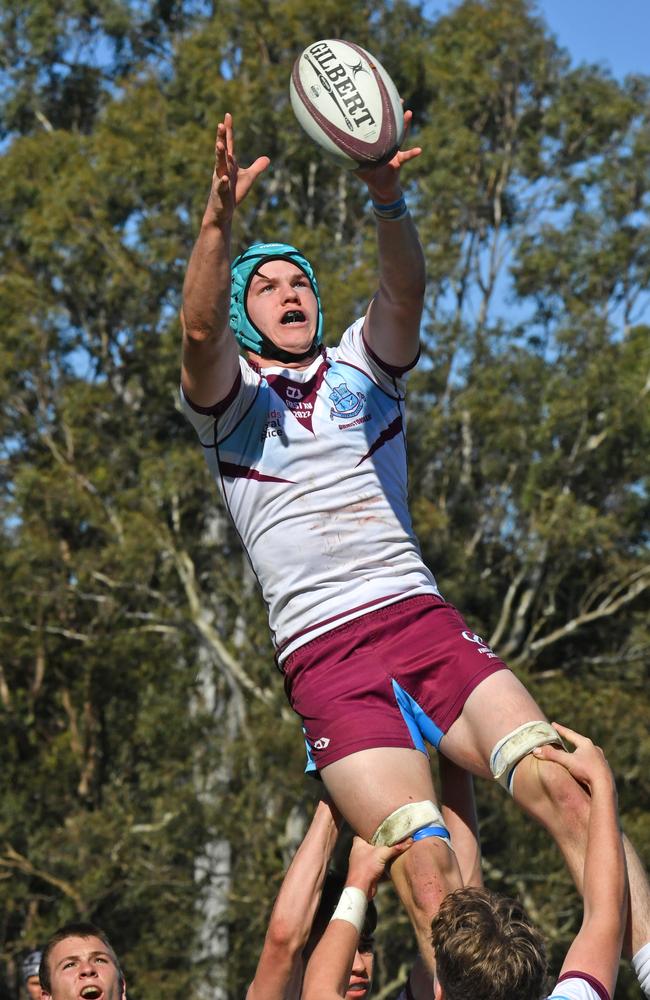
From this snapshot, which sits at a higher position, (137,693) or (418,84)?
(418,84)

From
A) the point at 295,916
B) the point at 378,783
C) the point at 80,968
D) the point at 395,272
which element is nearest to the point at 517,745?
the point at 378,783

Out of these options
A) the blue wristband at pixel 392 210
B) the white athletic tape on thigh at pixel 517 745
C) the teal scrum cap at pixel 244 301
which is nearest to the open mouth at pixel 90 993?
the white athletic tape on thigh at pixel 517 745

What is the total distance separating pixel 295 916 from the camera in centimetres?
496

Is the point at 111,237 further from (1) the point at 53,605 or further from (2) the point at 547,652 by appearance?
(2) the point at 547,652

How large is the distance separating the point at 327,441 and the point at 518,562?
69.7ft

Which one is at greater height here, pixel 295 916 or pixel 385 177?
pixel 385 177

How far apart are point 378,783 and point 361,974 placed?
119cm

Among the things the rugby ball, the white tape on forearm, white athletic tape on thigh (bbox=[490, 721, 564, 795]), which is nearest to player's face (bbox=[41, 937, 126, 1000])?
the white tape on forearm

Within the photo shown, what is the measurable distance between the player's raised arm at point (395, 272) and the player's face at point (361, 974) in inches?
87.5

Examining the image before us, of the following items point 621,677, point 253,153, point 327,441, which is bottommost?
point 621,677

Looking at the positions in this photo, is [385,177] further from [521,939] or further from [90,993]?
[90,993]

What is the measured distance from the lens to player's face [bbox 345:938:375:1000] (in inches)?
213

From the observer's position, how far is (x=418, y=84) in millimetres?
29375

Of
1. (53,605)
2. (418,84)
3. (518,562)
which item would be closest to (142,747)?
(53,605)
